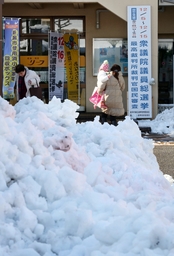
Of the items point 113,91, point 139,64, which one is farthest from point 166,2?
point 113,91

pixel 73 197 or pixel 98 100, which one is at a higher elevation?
pixel 98 100

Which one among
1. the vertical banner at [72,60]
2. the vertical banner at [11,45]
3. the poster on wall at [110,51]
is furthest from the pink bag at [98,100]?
the poster on wall at [110,51]

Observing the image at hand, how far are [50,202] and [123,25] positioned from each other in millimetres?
13405

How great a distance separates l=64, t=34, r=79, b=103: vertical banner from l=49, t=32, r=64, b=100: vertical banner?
0.17 m

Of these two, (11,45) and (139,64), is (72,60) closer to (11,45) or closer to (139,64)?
(11,45)

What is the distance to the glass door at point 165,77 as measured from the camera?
16734 mm

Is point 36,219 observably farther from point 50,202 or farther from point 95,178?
point 95,178

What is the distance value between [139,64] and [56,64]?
10.4ft

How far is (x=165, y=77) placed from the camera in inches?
661

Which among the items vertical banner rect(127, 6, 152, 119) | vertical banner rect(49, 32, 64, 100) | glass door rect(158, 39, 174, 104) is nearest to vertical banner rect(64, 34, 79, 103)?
vertical banner rect(49, 32, 64, 100)

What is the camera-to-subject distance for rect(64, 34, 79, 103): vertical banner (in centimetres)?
1616

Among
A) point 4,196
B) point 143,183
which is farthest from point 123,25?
point 4,196

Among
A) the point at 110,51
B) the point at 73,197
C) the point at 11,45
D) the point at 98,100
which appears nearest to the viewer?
the point at 73,197

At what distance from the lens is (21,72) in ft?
33.5
